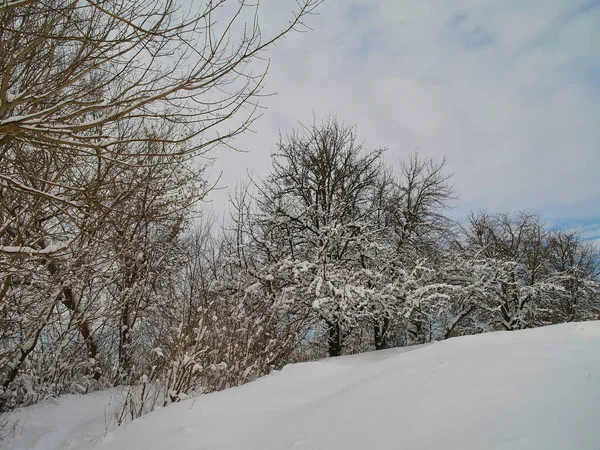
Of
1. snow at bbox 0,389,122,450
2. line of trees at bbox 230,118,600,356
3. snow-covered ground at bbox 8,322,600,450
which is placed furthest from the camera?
line of trees at bbox 230,118,600,356

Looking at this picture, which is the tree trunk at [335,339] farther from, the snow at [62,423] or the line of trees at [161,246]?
the snow at [62,423]

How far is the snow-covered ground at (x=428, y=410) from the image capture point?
63.4 inches

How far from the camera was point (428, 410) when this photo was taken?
6.69 feet

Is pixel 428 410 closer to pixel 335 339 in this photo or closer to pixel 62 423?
pixel 62 423

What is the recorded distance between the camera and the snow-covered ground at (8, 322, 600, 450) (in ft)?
5.28

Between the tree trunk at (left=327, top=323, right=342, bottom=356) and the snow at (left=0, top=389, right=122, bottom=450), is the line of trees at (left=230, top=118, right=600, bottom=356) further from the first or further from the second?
the snow at (left=0, top=389, right=122, bottom=450)

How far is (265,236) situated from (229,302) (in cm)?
374

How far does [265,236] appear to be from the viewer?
10.4m

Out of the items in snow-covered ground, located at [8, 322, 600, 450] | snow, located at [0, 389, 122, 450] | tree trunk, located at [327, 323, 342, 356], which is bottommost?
tree trunk, located at [327, 323, 342, 356]

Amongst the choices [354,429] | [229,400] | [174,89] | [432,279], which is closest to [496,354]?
[354,429]

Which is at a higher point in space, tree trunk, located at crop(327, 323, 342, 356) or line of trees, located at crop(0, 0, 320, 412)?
line of trees, located at crop(0, 0, 320, 412)

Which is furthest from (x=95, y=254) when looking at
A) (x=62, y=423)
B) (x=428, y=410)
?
(x=428, y=410)

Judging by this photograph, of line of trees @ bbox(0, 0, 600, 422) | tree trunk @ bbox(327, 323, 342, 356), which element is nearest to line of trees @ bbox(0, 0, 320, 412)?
line of trees @ bbox(0, 0, 600, 422)

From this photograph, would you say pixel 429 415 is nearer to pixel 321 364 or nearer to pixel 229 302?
pixel 321 364
